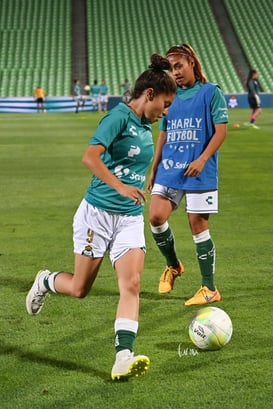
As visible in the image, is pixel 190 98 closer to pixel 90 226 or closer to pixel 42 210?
pixel 90 226

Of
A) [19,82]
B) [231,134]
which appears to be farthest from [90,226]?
[19,82]

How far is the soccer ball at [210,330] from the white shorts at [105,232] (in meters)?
0.73

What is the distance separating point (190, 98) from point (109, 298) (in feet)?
6.08

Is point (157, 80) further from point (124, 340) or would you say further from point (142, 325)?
point (142, 325)

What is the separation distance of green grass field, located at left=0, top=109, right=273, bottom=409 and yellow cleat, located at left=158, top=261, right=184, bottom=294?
2.8 inches

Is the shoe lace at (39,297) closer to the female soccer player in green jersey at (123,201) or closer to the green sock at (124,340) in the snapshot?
the female soccer player in green jersey at (123,201)

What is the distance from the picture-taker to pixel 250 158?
20.8 metres

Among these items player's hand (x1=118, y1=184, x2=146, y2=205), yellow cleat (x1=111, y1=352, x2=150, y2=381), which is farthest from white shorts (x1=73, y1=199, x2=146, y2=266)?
yellow cleat (x1=111, y1=352, x2=150, y2=381)

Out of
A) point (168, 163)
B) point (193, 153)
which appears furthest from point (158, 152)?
point (193, 153)

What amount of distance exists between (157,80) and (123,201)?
2.64ft

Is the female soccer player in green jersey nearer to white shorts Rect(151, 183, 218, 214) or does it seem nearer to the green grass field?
the green grass field

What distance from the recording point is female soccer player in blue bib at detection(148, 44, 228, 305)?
720cm

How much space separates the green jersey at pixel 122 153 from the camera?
5.27 meters

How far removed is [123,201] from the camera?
218 inches
